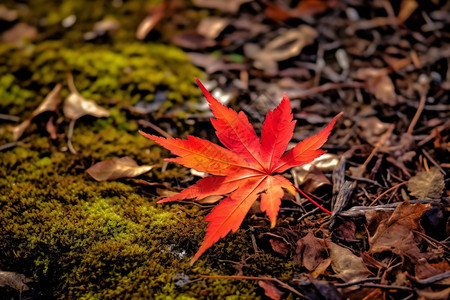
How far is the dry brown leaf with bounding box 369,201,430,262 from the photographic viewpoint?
1.38m

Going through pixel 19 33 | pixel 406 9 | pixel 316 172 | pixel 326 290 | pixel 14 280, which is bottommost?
pixel 14 280

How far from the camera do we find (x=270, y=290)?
4.28ft

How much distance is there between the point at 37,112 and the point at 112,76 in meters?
0.59

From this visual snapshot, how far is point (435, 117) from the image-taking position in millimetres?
2129

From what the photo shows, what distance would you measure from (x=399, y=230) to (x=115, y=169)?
1.47 meters

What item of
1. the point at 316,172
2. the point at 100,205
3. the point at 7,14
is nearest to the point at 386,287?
the point at 316,172

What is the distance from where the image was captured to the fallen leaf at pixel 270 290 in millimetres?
1286

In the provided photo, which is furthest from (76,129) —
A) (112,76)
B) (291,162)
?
(291,162)

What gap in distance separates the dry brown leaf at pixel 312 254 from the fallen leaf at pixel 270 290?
165mm

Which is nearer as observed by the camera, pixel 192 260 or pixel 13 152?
pixel 192 260

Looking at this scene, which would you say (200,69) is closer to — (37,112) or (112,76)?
(112,76)

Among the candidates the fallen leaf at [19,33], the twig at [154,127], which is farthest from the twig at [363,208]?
the fallen leaf at [19,33]

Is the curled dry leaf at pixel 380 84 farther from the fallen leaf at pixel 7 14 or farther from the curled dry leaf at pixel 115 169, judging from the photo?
the fallen leaf at pixel 7 14

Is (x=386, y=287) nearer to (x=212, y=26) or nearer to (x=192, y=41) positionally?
(x=192, y=41)
